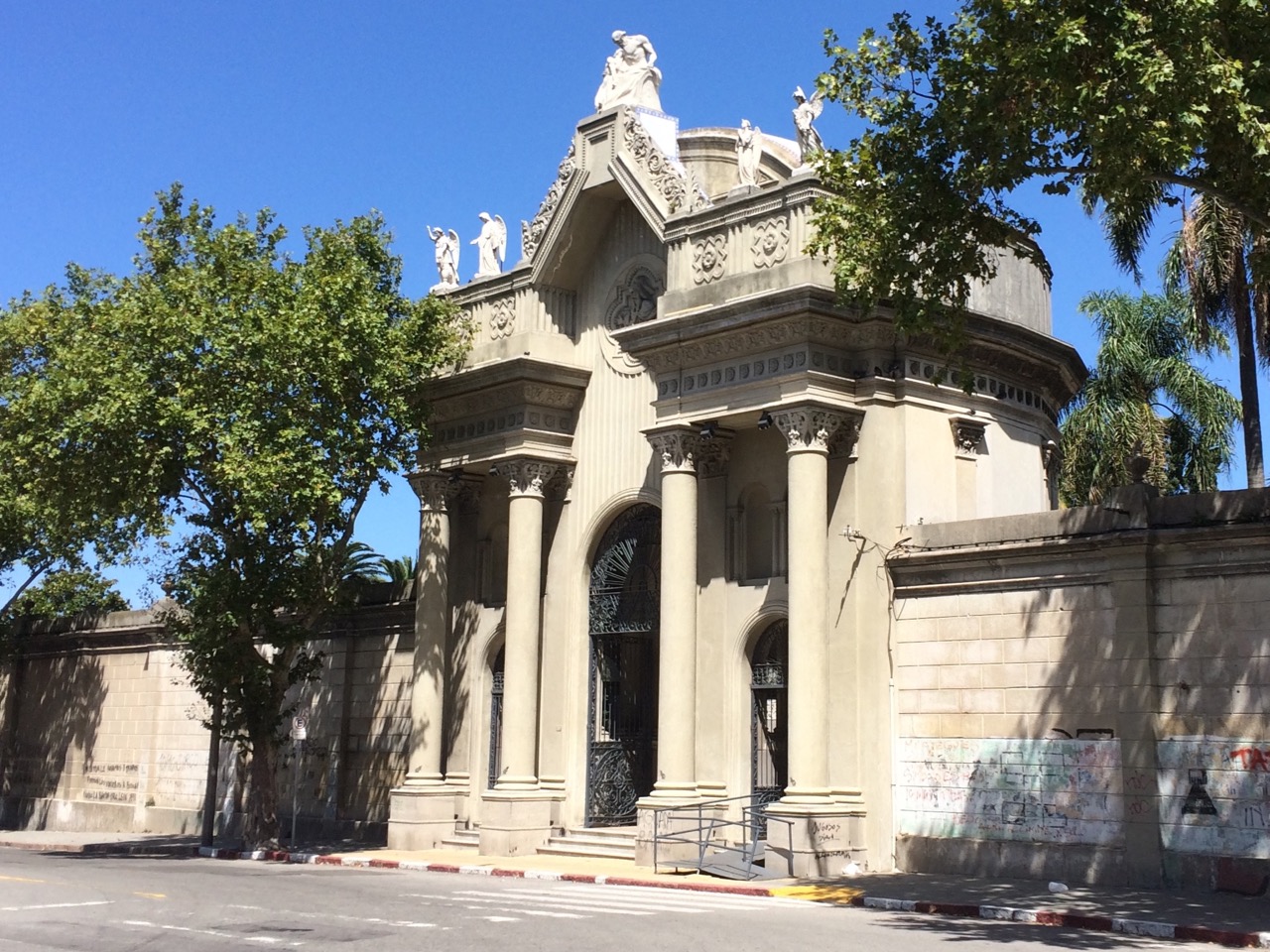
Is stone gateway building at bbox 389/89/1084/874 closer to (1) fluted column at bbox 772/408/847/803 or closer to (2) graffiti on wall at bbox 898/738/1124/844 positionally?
(1) fluted column at bbox 772/408/847/803

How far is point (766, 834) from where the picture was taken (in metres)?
22.8

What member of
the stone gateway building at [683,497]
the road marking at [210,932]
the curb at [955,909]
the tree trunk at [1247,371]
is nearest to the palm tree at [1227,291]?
the tree trunk at [1247,371]

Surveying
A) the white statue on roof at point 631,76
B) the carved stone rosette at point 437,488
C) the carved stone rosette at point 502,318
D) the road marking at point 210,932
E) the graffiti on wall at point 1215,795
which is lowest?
the road marking at point 210,932

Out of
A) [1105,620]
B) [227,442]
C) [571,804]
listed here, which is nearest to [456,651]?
[571,804]

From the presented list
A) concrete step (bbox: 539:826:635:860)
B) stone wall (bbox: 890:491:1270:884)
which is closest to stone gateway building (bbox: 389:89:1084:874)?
concrete step (bbox: 539:826:635:860)

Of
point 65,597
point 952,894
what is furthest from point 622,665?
point 65,597

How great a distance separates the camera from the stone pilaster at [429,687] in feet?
93.7

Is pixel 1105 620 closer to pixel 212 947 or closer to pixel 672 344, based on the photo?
pixel 672 344

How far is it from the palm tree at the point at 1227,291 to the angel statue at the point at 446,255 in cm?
1467

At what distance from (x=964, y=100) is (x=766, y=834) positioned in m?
11.5

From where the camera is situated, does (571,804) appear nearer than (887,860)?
No

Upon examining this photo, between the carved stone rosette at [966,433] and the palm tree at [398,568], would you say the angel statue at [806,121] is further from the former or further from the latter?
the palm tree at [398,568]

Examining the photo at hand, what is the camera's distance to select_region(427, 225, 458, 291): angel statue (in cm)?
3172

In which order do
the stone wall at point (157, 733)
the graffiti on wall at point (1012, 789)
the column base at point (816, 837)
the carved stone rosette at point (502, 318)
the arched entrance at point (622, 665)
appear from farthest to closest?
1. the stone wall at point (157, 733)
2. the carved stone rosette at point (502, 318)
3. the arched entrance at point (622, 665)
4. the column base at point (816, 837)
5. the graffiti on wall at point (1012, 789)
